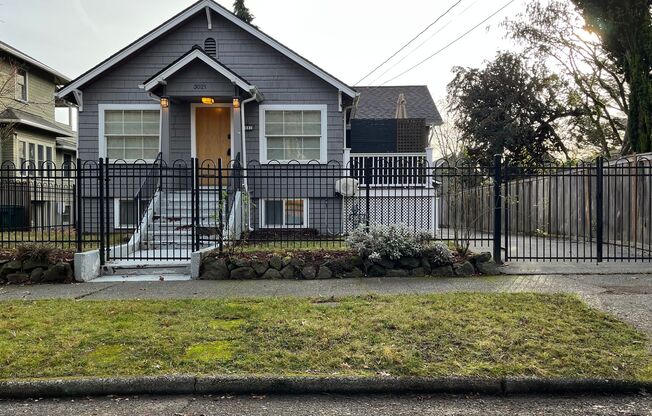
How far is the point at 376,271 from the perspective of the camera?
9.19 metres

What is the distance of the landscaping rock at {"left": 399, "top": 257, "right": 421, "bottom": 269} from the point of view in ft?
30.2

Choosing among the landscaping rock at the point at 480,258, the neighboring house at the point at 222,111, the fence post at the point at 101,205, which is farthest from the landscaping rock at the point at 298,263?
the neighboring house at the point at 222,111

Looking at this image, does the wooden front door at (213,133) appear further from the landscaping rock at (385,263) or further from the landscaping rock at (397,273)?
the landscaping rock at (397,273)

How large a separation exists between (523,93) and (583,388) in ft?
87.9

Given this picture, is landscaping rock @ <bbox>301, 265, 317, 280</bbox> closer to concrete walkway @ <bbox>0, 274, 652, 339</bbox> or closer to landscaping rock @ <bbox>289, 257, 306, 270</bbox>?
landscaping rock @ <bbox>289, 257, 306, 270</bbox>

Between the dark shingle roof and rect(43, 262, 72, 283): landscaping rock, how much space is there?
17032mm

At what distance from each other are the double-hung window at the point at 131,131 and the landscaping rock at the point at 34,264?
248 inches

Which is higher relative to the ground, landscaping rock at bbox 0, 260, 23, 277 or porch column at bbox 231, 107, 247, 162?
porch column at bbox 231, 107, 247, 162

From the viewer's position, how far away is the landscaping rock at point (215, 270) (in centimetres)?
917

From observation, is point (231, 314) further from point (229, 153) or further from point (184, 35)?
point (184, 35)

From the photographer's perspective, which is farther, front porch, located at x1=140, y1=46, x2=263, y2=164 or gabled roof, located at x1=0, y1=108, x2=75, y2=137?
gabled roof, located at x1=0, y1=108, x2=75, y2=137

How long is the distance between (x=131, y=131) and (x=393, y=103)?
15600mm

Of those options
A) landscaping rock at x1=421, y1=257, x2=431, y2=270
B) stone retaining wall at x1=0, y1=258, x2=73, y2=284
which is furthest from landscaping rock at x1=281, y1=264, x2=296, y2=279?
stone retaining wall at x1=0, y1=258, x2=73, y2=284

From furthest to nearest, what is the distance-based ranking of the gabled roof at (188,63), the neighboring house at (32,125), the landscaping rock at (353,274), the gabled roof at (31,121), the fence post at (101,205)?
the gabled roof at (31,121)
the neighboring house at (32,125)
the gabled roof at (188,63)
the fence post at (101,205)
the landscaping rock at (353,274)
